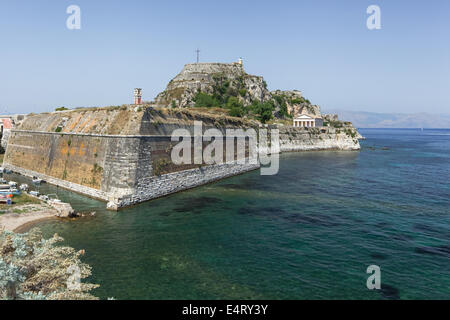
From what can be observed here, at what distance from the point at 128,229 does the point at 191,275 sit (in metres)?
7.75

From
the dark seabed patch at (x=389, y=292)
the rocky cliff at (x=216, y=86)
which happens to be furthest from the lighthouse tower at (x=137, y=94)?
the rocky cliff at (x=216, y=86)

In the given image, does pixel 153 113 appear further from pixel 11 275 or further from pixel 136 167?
pixel 11 275

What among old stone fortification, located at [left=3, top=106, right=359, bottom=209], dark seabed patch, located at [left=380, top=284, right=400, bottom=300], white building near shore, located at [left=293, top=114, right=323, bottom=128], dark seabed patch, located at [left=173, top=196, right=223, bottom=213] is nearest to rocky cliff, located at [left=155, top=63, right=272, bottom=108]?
white building near shore, located at [left=293, top=114, right=323, bottom=128]

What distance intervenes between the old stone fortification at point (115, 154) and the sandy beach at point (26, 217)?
182 inches

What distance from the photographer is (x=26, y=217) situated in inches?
849

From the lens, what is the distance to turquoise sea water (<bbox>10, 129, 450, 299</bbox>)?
534 inches

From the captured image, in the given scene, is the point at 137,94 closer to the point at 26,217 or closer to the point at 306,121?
the point at 26,217

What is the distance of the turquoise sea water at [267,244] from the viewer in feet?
44.5

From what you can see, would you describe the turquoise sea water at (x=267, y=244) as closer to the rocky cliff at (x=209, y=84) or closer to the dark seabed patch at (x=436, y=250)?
the dark seabed patch at (x=436, y=250)

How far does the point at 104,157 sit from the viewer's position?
27.1 meters

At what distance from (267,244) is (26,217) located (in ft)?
58.2

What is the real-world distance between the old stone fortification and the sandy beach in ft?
15.1

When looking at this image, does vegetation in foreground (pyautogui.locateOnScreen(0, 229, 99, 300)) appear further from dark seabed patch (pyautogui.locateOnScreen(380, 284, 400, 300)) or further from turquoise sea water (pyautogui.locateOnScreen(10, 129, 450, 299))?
dark seabed patch (pyautogui.locateOnScreen(380, 284, 400, 300))

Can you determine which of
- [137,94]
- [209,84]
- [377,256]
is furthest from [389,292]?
[209,84]
